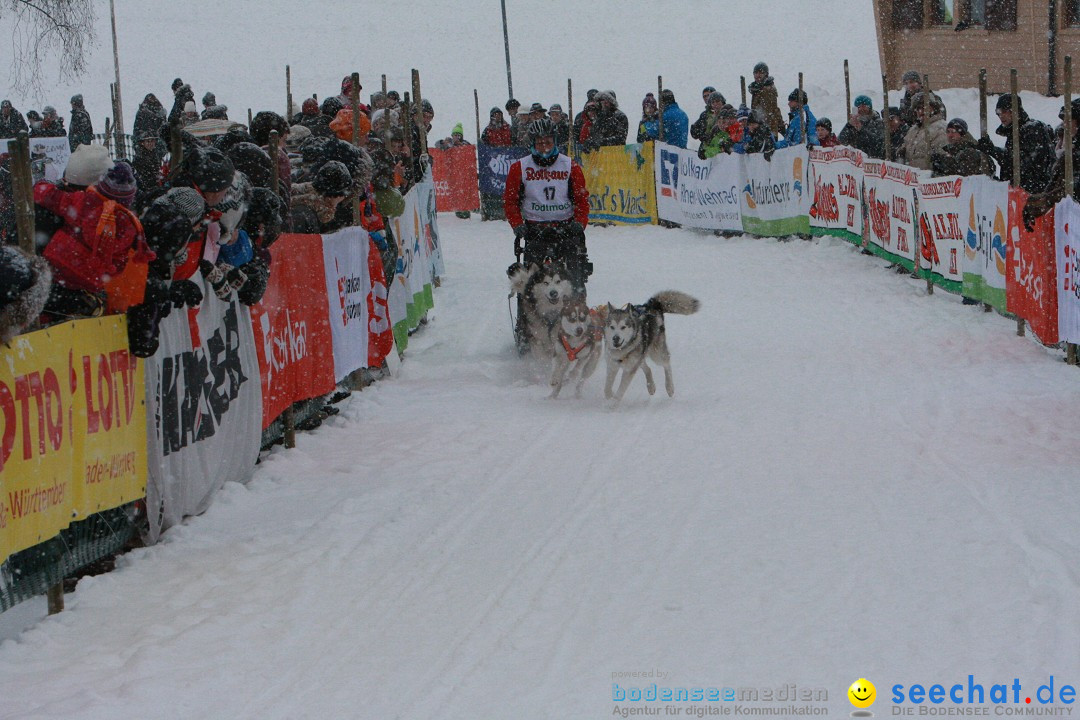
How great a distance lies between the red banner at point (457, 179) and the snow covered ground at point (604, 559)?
16.7 meters

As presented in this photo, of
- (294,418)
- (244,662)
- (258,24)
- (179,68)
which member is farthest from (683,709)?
(258,24)

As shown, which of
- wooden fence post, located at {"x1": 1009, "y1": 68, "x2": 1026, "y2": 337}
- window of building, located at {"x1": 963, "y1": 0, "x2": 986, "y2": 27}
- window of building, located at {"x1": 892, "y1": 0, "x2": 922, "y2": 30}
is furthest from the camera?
window of building, located at {"x1": 892, "y1": 0, "x2": 922, "y2": 30}

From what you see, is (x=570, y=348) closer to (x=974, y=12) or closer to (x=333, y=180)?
(x=333, y=180)

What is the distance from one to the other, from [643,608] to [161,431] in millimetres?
2542

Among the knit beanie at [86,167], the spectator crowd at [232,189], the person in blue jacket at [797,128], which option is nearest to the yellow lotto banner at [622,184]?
the person in blue jacket at [797,128]

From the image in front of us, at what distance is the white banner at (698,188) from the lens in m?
20.1

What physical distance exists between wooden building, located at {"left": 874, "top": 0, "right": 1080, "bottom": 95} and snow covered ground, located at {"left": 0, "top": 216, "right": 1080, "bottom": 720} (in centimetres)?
1660

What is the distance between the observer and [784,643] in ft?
13.9

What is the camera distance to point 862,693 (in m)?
3.79

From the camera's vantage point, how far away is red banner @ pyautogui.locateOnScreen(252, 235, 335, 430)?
7359mm

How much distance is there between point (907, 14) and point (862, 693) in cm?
2578

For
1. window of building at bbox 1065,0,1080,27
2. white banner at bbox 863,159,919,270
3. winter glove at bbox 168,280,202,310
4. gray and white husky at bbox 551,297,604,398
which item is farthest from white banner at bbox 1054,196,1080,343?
window of building at bbox 1065,0,1080,27

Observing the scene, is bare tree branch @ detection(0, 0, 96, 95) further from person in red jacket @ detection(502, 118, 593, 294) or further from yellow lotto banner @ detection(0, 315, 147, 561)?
yellow lotto banner @ detection(0, 315, 147, 561)

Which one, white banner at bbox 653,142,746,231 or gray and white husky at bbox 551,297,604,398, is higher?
white banner at bbox 653,142,746,231
